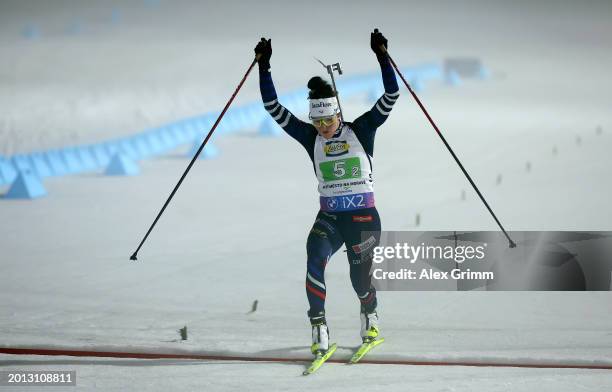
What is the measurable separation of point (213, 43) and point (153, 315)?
39895mm

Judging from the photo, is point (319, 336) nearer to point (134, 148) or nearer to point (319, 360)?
point (319, 360)

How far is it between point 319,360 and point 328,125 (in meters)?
1.49

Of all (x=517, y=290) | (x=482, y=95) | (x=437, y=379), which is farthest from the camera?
(x=482, y=95)

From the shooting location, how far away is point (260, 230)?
11.3 metres

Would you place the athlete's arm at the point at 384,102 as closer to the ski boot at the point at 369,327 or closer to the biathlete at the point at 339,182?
the biathlete at the point at 339,182

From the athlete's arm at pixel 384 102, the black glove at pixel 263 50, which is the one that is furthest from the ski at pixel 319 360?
the black glove at pixel 263 50

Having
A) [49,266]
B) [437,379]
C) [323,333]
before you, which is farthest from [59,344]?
[49,266]

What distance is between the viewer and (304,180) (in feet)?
49.8

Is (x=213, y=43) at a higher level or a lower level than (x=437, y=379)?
higher

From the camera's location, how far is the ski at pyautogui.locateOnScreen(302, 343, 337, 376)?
5.73 meters

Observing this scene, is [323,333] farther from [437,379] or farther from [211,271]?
[211,271]

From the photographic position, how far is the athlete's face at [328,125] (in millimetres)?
6055

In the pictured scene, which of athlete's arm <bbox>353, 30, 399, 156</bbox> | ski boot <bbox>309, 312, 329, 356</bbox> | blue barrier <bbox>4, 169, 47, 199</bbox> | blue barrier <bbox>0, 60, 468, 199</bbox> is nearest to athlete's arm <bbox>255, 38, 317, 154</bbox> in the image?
athlete's arm <bbox>353, 30, 399, 156</bbox>

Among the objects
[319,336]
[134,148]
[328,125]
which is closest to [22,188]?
[134,148]
